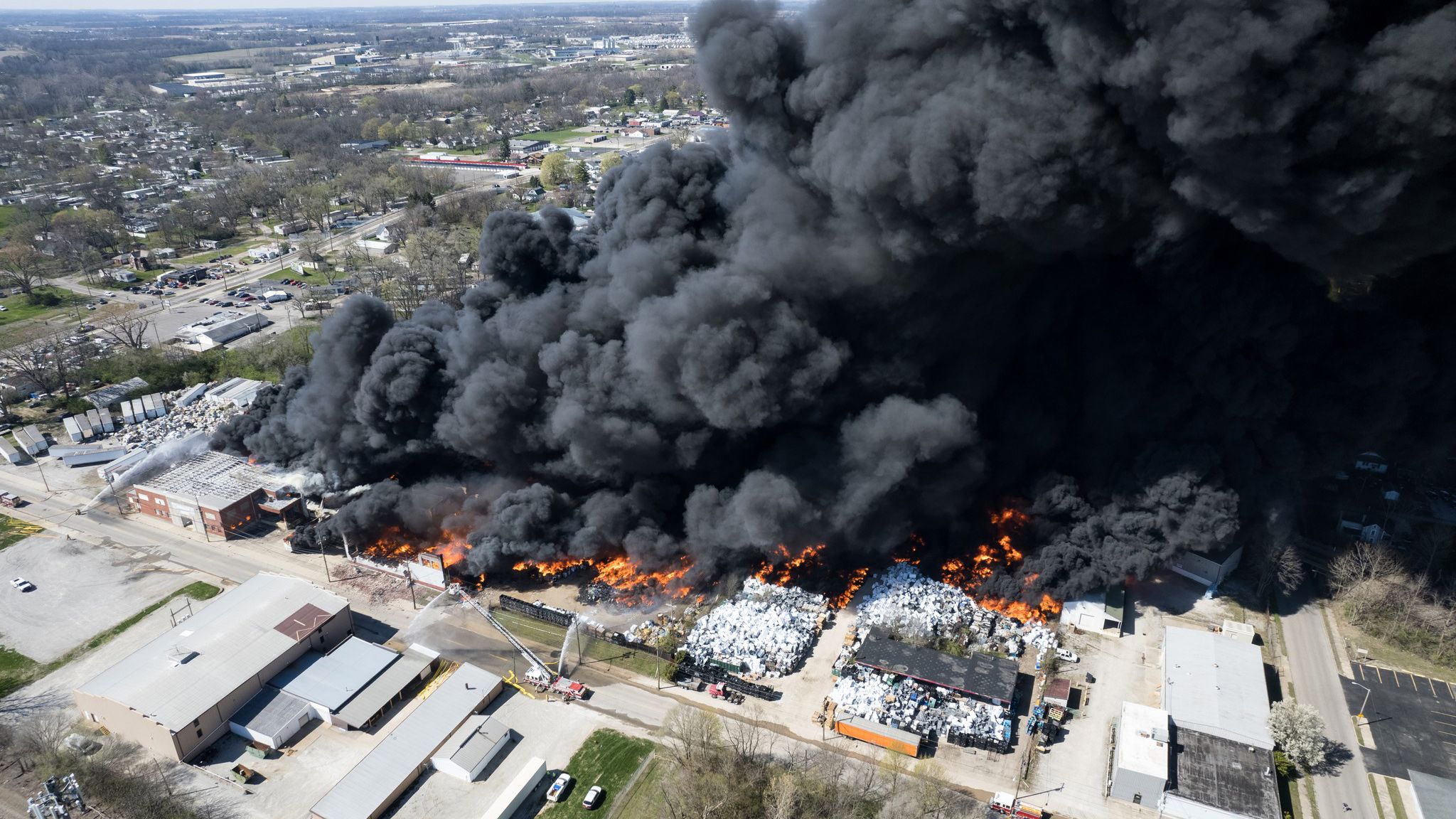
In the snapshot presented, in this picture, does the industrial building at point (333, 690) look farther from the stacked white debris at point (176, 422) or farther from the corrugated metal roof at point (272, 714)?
the stacked white debris at point (176, 422)

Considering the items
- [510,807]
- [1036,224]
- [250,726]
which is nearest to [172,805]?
[250,726]

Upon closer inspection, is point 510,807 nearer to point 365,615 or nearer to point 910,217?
point 365,615

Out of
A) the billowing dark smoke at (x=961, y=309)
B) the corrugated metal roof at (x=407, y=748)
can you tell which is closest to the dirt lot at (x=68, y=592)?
the billowing dark smoke at (x=961, y=309)

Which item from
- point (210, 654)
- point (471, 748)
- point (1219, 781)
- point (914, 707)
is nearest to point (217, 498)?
point (210, 654)

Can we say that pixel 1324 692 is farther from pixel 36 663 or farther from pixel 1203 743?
pixel 36 663

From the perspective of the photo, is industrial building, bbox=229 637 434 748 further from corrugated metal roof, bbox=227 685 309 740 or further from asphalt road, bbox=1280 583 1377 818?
asphalt road, bbox=1280 583 1377 818

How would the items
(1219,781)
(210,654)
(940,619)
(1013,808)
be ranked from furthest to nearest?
(940,619)
(210,654)
(1219,781)
(1013,808)

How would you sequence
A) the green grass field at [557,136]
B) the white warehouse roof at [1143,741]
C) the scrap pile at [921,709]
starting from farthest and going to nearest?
the green grass field at [557,136] → the scrap pile at [921,709] → the white warehouse roof at [1143,741]
